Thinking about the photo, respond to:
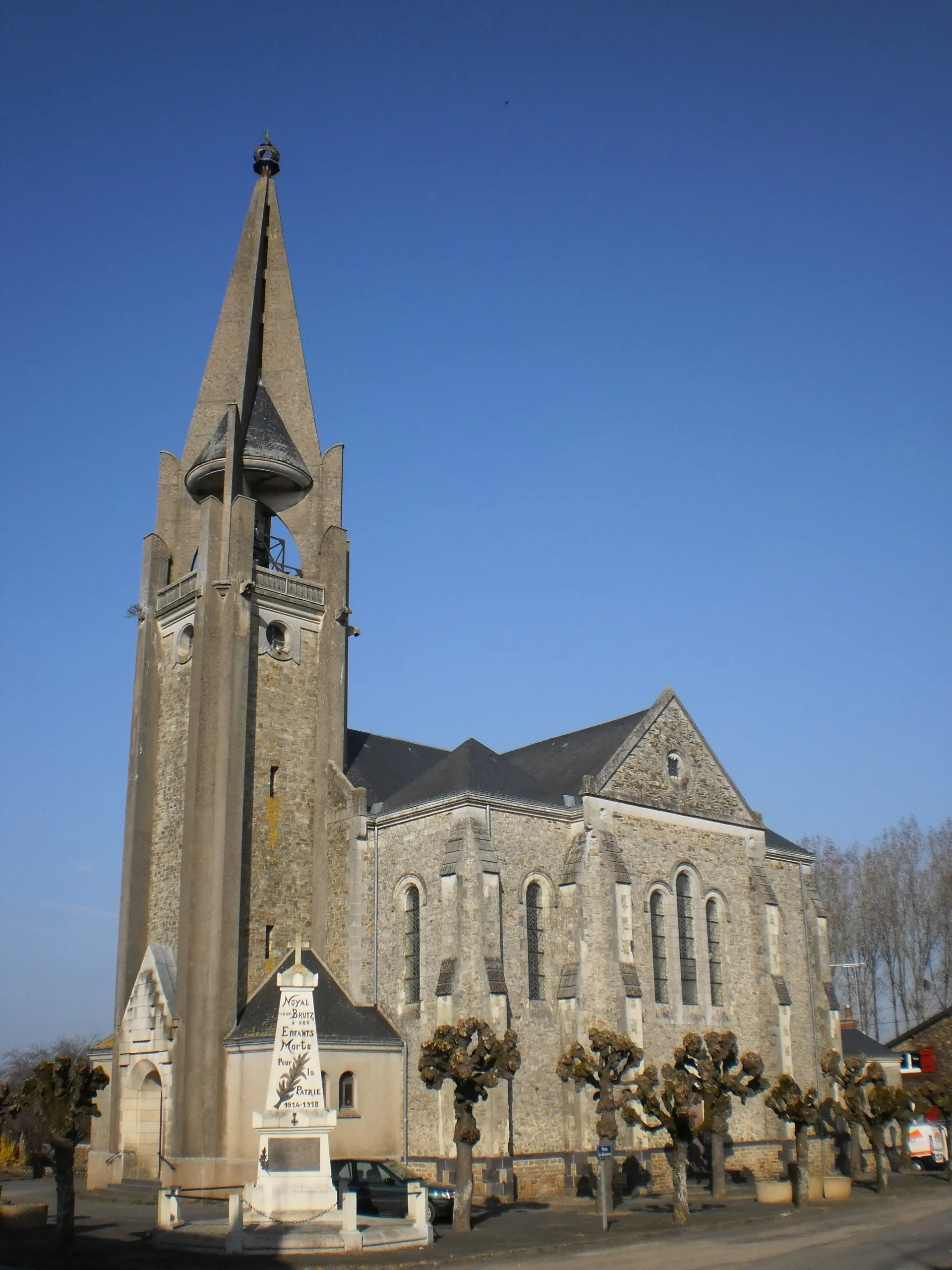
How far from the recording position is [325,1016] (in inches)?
1118

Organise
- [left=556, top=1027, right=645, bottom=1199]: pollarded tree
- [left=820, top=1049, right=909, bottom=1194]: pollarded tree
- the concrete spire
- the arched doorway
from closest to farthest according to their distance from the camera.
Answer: [left=556, top=1027, right=645, bottom=1199]: pollarded tree, the arched doorway, [left=820, top=1049, right=909, bottom=1194]: pollarded tree, the concrete spire

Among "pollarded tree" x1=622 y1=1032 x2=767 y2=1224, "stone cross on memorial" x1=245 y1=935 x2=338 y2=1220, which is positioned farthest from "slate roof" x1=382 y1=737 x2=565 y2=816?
"stone cross on memorial" x1=245 y1=935 x2=338 y2=1220

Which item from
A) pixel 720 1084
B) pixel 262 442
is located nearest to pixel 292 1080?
pixel 720 1084

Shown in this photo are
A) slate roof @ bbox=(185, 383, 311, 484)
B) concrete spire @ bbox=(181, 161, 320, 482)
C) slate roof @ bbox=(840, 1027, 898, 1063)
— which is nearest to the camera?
slate roof @ bbox=(185, 383, 311, 484)

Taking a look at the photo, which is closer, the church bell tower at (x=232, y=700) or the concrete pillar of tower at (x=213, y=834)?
the concrete pillar of tower at (x=213, y=834)

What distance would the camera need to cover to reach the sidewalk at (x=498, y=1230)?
17250mm

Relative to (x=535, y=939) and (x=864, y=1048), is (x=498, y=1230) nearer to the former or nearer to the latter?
Result: (x=535, y=939)

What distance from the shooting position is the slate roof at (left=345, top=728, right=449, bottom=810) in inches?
1292

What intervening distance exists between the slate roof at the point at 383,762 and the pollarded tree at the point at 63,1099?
1182 cm

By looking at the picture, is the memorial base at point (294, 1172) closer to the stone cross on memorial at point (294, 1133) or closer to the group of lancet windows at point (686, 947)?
the stone cross on memorial at point (294, 1133)

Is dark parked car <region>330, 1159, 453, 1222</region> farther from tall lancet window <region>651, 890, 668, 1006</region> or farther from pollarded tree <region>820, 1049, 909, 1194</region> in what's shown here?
pollarded tree <region>820, 1049, 909, 1194</region>

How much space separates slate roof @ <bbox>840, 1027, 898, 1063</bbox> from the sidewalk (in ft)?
33.7

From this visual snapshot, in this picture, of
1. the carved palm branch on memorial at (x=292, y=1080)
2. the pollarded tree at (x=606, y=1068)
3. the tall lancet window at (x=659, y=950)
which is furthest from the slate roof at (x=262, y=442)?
the carved palm branch on memorial at (x=292, y=1080)

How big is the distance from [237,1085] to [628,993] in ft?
31.1
